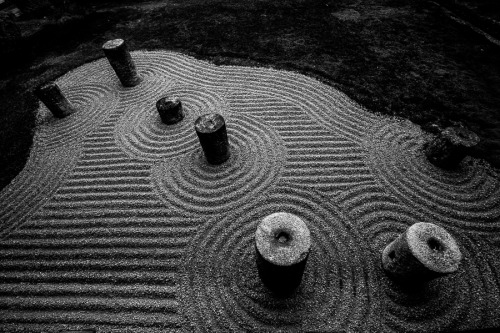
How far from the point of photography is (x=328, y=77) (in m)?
7.75

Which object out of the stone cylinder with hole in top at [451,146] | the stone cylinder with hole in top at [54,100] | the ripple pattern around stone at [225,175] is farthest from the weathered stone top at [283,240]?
the stone cylinder with hole in top at [54,100]

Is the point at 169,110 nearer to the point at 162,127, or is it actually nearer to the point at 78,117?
the point at 162,127

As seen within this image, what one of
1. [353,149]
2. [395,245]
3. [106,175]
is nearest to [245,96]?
[353,149]

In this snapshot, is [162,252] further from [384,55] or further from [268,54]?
[384,55]

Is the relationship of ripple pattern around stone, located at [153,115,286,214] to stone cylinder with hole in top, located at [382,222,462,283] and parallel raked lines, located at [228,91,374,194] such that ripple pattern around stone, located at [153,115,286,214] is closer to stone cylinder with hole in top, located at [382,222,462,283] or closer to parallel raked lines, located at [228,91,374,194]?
parallel raked lines, located at [228,91,374,194]

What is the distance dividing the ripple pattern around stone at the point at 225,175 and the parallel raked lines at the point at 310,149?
335 mm

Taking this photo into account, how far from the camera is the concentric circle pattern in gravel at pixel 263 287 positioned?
146 inches

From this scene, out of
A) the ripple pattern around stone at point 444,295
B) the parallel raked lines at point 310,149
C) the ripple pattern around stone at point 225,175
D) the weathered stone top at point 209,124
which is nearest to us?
the ripple pattern around stone at point 444,295

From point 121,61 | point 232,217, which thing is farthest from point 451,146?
point 121,61

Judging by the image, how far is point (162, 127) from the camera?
677 cm

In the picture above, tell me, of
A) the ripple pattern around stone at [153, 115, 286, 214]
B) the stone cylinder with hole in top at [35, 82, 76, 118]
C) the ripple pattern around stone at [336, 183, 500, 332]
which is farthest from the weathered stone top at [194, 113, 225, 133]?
the stone cylinder with hole in top at [35, 82, 76, 118]

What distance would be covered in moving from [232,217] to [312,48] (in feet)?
22.4

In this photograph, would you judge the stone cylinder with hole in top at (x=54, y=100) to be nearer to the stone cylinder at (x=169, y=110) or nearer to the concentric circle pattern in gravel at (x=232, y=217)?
the concentric circle pattern in gravel at (x=232, y=217)

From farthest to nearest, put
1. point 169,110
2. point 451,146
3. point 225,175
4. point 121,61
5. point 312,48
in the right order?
point 312,48, point 121,61, point 169,110, point 225,175, point 451,146
